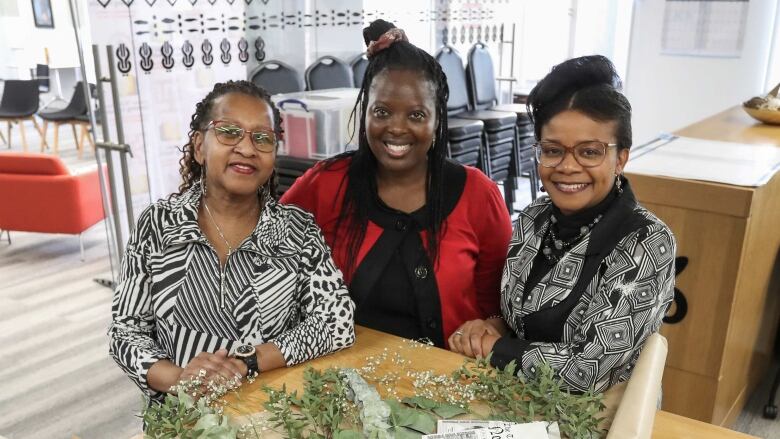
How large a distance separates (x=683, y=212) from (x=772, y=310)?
96cm

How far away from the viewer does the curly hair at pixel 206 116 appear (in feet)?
5.25

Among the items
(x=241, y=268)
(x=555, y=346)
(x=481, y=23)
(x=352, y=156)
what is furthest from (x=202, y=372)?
(x=481, y=23)

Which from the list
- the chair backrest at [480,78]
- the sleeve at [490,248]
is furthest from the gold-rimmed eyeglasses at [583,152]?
the chair backrest at [480,78]

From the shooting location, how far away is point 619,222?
1.45 meters

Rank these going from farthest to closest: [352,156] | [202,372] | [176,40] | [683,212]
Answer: [176,40]
[683,212]
[352,156]
[202,372]

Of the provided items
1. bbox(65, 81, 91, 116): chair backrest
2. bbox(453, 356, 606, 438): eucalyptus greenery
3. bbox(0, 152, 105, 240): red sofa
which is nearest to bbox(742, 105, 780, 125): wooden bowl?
bbox(453, 356, 606, 438): eucalyptus greenery

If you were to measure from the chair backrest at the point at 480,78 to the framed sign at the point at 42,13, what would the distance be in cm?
445

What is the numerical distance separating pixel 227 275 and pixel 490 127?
12.2 ft

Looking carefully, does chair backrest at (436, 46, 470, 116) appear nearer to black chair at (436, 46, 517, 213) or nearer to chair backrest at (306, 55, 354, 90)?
black chair at (436, 46, 517, 213)

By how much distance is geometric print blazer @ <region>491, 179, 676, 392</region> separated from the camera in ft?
4.43

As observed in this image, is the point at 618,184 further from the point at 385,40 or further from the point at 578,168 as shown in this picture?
the point at 385,40

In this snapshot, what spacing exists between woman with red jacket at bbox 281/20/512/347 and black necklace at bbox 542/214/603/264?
12.5 inches

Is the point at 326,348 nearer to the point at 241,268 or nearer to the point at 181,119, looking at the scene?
the point at 241,268

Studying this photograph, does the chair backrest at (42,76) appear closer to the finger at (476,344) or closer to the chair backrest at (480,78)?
the chair backrest at (480,78)
